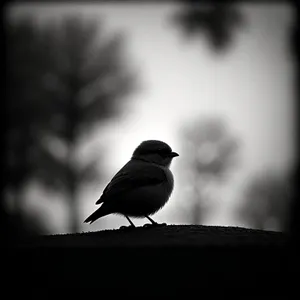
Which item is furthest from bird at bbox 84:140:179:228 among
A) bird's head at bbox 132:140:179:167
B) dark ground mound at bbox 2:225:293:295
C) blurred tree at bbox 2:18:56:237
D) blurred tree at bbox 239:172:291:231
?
blurred tree at bbox 239:172:291:231

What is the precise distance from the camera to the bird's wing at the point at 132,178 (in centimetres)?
447

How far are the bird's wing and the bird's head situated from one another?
0.27m

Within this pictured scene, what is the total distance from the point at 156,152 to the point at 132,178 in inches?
31.7

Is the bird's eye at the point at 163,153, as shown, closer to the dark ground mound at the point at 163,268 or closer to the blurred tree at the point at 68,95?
the dark ground mound at the point at 163,268

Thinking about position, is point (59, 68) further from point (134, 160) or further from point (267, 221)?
point (134, 160)

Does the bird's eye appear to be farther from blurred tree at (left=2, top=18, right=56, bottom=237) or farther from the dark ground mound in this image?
blurred tree at (left=2, top=18, right=56, bottom=237)

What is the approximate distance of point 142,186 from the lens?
15.3 ft

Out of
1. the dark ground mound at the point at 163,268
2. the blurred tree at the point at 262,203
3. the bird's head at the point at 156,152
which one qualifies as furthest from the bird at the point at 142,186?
the blurred tree at the point at 262,203

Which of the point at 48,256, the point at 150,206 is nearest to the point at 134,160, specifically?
the point at 150,206

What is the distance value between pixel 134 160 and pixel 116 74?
10.6m

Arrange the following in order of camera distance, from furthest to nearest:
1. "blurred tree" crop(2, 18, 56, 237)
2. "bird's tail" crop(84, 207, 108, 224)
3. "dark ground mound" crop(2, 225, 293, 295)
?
"blurred tree" crop(2, 18, 56, 237) < "bird's tail" crop(84, 207, 108, 224) < "dark ground mound" crop(2, 225, 293, 295)

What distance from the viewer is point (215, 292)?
2061mm

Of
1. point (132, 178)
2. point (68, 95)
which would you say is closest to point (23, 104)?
point (68, 95)

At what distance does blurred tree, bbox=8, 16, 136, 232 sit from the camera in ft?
44.7
